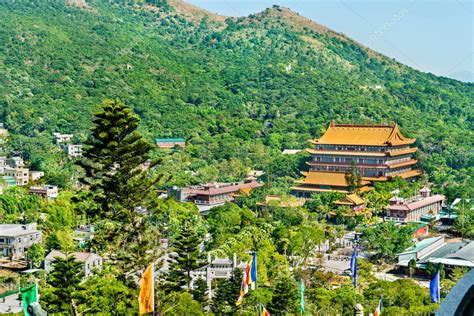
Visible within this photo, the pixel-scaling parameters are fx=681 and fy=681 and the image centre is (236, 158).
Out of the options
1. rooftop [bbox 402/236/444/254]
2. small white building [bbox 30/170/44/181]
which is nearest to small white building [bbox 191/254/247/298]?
rooftop [bbox 402/236/444/254]

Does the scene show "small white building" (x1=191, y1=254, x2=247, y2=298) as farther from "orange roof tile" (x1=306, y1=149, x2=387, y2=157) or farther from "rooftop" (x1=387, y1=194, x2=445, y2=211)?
"orange roof tile" (x1=306, y1=149, x2=387, y2=157)

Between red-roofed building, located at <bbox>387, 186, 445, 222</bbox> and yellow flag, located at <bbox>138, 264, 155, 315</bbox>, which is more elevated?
yellow flag, located at <bbox>138, 264, 155, 315</bbox>

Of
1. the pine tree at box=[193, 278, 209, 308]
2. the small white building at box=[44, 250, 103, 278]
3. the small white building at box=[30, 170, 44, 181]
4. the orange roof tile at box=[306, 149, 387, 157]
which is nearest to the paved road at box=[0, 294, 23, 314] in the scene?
the small white building at box=[44, 250, 103, 278]

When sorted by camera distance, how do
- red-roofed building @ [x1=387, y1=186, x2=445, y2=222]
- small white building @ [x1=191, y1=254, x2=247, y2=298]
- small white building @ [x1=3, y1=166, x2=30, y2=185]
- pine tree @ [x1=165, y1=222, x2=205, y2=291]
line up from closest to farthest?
1. pine tree @ [x1=165, y1=222, x2=205, y2=291]
2. small white building @ [x1=191, y1=254, x2=247, y2=298]
3. red-roofed building @ [x1=387, y1=186, x2=445, y2=222]
4. small white building @ [x1=3, y1=166, x2=30, y2=185]

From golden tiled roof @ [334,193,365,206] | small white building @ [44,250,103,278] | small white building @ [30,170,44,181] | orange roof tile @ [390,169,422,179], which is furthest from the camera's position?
small white building @ [30,170,44,181]

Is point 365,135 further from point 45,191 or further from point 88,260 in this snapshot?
point 88,260

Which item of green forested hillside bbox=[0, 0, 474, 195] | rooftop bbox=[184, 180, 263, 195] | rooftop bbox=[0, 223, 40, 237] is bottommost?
rooftop bbox=[0, 223, 40, 237]

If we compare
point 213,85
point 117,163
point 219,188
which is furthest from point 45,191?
point 213,85

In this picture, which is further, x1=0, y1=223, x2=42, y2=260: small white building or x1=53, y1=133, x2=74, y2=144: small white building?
x1=53, y1=133, x2=74, y2=144: small white building
